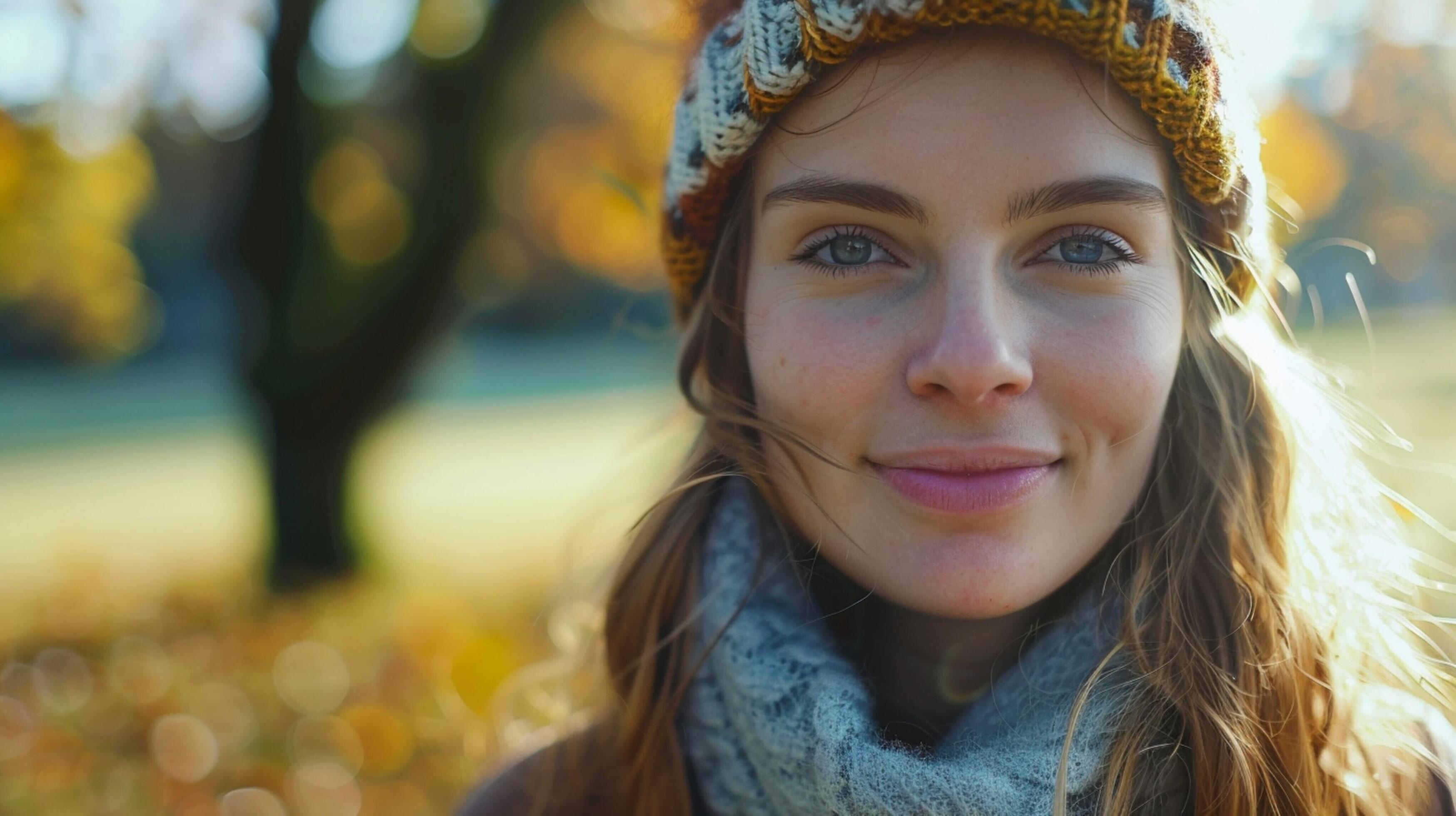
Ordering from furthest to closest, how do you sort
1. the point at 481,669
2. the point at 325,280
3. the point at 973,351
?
the point at 325,280
the point at 481,669
the point at 973,351

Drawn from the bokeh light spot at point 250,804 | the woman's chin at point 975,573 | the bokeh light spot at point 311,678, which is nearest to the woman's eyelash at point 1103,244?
the woman's chin at point 975,573

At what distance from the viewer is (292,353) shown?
20.5 ft

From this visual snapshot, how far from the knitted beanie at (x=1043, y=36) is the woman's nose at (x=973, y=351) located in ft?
1.28

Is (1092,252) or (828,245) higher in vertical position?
(1092,252)

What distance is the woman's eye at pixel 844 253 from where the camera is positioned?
1688mm

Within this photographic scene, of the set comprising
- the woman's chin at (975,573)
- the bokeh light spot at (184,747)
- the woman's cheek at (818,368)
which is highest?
the woman's cheek at (818,368)

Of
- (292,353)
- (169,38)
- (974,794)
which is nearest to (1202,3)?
(974,794)

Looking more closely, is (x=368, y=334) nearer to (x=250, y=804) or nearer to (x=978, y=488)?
(x=250, y=804)

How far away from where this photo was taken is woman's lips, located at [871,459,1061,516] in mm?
1603

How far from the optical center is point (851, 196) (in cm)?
164

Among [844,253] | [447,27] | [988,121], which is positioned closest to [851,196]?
[844,253]

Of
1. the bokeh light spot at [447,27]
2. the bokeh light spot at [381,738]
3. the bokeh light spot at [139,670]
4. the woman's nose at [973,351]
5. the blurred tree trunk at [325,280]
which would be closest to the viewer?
the woman's nose at [973,351]

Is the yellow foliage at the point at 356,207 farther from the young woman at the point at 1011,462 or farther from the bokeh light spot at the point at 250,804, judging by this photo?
the young woman at the point at 1011,462

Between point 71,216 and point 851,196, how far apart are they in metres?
7.54
